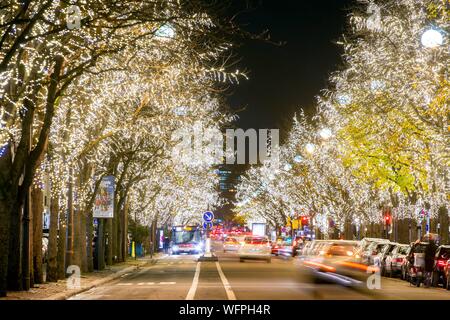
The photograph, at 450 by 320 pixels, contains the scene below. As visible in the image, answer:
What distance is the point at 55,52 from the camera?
2161cm

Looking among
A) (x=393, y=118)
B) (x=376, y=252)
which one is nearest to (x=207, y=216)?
(x=376, y=252)

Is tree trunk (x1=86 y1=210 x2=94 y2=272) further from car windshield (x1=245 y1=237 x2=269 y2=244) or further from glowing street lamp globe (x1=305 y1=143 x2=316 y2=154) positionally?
glowing street lamp globe (x1=305 y1=143 x2=316 y2=154)

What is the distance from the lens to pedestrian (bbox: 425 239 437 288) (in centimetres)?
3114

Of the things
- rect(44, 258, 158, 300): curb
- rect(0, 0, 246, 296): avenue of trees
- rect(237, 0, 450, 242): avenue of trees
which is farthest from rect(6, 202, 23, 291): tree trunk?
rect(237, 0, 450, 242): avenue of trees

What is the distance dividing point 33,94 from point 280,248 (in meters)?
53.6

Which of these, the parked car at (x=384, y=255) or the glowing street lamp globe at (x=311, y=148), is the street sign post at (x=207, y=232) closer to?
the glowing street lamp globe at (x=311, y=148)

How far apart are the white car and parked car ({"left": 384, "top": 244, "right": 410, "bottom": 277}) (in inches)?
558

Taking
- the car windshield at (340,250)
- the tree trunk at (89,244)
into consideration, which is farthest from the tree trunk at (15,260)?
the tree trunk at (89,244)

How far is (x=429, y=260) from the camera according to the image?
31.2m

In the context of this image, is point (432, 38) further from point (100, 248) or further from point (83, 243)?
point (100, 248)

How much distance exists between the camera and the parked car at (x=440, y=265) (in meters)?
32.0

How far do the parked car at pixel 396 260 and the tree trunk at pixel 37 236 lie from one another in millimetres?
15762

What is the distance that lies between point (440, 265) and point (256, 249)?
21.9m
